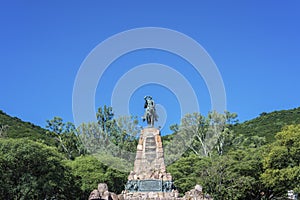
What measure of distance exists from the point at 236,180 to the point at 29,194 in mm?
16816

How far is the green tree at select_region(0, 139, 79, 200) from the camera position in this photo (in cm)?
2969

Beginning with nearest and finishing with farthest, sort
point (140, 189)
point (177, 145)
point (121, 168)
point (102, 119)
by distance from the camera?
point (140, 189) < point (121, 168) < point (177, 145) < point (102, 119)

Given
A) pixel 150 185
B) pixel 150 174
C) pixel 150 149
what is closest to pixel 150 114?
pixel 150 149

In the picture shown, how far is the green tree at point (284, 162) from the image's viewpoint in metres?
30.3

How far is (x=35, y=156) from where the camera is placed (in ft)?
101

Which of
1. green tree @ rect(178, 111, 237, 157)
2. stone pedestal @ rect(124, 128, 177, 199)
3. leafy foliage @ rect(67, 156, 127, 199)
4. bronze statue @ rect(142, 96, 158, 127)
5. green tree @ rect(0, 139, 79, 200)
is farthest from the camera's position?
green tree @ rect(178, 111, 237, 157)

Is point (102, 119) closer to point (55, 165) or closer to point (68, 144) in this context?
point (68, 144)

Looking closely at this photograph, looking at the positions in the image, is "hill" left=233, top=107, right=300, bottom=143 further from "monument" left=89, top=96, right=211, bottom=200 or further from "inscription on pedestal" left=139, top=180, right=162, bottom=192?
"inscription on pedestal" left=139, top=180, right=162, bottom=192

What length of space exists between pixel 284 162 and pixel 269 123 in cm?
4068

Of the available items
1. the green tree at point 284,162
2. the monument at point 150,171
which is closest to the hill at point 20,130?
the monument at point 150,171

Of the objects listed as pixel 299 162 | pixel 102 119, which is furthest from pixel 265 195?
pixel 102 119

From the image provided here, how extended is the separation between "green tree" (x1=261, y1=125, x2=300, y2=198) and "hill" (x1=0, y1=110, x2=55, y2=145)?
25083 millimetres

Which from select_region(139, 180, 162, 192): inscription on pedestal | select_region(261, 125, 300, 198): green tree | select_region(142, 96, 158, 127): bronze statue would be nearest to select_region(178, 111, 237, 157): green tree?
select_region(261, 125, 300, 198): green tree

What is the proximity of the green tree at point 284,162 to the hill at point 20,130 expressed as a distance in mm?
25083
